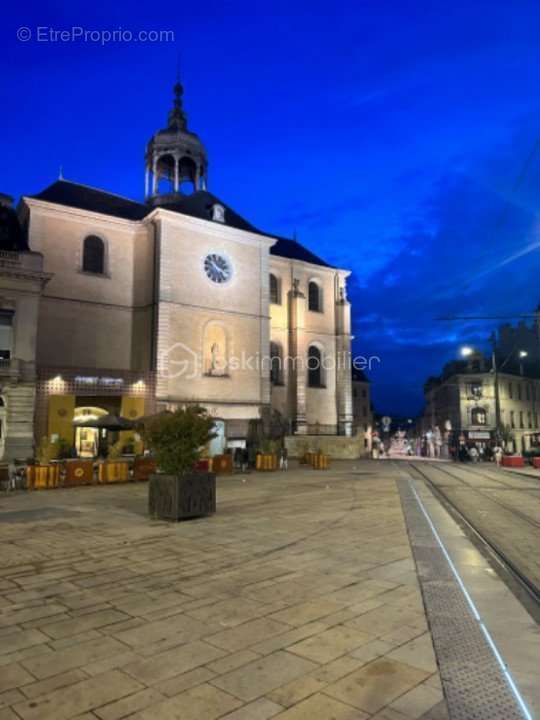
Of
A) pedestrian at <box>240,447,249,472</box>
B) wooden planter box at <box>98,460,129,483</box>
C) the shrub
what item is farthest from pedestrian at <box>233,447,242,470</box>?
the shrub

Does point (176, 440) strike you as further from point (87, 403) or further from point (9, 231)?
point (9, 231)

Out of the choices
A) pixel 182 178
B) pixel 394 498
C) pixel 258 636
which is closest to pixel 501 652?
pixel 258 636

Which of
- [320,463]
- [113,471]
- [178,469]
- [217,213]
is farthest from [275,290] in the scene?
[178,469]

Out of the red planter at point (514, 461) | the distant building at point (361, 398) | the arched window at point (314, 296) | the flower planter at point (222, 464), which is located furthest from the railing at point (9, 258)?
the distant building at point (361, 398)

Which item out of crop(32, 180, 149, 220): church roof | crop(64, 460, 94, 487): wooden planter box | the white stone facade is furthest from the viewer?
crop(32, 180, 149, 220): church roof

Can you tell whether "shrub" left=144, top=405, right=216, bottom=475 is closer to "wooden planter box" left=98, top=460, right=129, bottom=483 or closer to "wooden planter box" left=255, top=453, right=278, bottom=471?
"wooden planter box" left=98, top=460, right=129, bottom=483

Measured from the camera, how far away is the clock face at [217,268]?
33.6 metres

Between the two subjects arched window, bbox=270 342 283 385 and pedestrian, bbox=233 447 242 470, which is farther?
arched window, bbox=270 342 283 385

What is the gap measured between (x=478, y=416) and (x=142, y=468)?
5337 centimetres

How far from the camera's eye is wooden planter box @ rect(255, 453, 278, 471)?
2492 cm

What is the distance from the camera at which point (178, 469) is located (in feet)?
32.2

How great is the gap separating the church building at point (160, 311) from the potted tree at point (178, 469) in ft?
58.4

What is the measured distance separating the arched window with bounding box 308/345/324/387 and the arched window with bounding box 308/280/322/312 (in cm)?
348

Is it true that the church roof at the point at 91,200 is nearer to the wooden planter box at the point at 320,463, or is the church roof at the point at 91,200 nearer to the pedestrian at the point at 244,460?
the pedestrian at the point at 244,460
